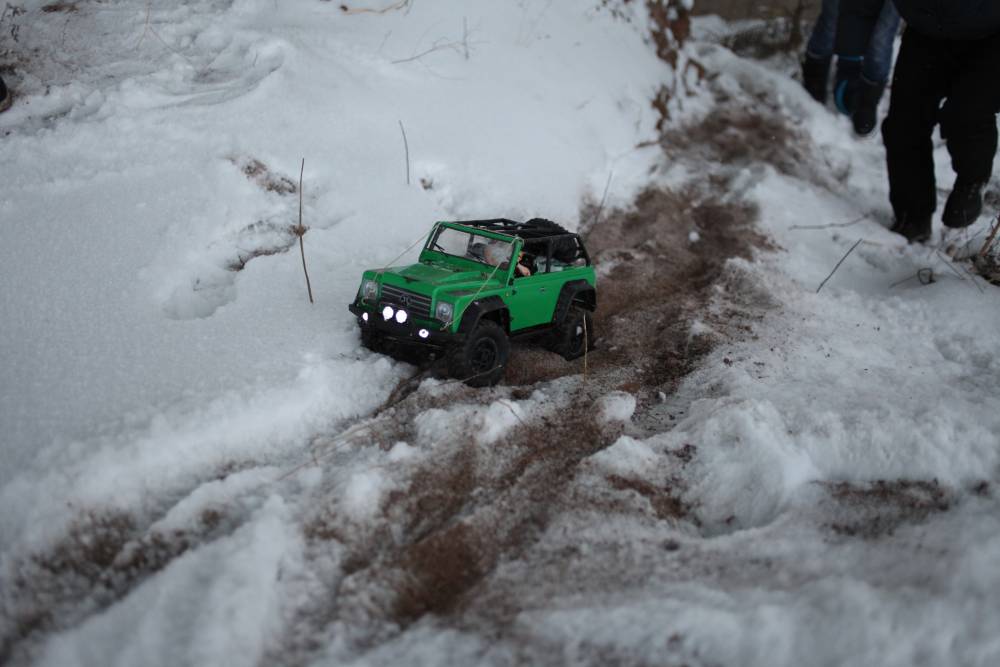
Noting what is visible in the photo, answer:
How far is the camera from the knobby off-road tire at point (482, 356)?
14.9 feet

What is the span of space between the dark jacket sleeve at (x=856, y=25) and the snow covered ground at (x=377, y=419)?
2350 mm

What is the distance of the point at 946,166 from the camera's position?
29.9 ft

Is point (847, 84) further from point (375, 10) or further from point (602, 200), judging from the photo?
point (375, 10)

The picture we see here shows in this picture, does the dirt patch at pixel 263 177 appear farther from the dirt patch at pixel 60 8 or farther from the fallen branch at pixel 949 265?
the fallen branch at pixel 949 265

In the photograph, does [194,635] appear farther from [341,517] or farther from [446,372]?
[446,372]

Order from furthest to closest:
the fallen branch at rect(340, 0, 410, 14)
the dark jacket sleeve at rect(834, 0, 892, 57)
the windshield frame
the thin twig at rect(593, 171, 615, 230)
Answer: the dark jacket sleeve at rect(834, 0, 892, 57)
the fallen branch at rect(340, 0, 410, 14)
the thin twig at rect(593, 171, 615, 230)
the windshield frame

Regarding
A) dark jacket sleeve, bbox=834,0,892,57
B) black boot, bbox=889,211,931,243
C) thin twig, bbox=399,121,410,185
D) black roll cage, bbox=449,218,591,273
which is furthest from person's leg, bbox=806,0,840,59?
black roll cage, bbox=449,218,591,273

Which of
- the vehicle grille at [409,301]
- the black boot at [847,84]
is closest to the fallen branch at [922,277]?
the black boot at [847,84]

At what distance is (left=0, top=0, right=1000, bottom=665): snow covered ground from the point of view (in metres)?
2.86

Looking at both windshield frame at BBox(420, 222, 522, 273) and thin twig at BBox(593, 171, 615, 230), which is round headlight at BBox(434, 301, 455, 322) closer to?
windshield frame at BBox(420, 222, 522, 273)

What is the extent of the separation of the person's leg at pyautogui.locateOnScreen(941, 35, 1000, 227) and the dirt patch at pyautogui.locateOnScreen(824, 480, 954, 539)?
13.7ft

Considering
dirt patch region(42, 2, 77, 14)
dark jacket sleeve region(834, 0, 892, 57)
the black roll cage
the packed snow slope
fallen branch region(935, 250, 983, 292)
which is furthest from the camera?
dark jacket sleeve region(834, 0, 892, 57)

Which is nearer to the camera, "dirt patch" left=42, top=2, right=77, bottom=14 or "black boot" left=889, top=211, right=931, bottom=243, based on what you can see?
"dirt patch" left=42, top=2, right=77, bottom=14

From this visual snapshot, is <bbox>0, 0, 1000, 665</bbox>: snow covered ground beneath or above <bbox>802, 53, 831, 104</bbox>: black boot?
beneath
